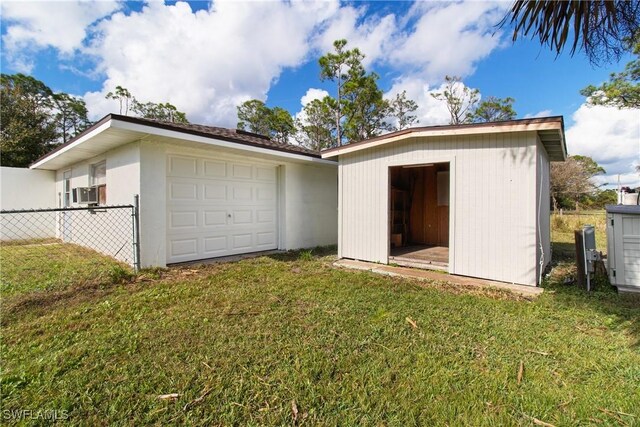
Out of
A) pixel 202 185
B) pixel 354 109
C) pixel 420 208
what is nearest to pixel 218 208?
pixel 202 185

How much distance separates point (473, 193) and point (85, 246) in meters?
9.83

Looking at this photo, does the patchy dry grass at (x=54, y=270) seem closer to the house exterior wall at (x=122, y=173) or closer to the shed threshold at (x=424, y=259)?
the house exterior wall at (x=122, y=173)

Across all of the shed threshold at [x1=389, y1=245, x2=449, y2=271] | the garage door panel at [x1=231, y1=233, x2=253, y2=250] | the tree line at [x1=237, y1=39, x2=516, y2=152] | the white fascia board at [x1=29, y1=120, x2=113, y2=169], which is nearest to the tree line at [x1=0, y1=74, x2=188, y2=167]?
the white fascia board at [x1=29, y1=120, x2=113, y2=169]

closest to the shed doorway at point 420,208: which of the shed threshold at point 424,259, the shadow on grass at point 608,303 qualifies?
the shed threshold at point 424,259

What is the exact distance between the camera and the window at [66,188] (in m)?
9.51

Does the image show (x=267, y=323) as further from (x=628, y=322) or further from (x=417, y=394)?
(x=628, y=322)

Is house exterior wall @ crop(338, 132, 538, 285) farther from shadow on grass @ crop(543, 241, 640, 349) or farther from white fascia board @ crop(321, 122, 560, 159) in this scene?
shadow on grass @ crop(543, 241, 640, 349)

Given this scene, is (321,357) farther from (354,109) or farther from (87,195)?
(354,109)

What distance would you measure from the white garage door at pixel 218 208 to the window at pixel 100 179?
223 centimetres

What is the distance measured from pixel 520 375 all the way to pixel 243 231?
244 inches

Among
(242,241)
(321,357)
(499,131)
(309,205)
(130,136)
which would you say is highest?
(130,136)

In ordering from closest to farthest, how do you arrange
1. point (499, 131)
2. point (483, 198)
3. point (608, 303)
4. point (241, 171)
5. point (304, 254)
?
point (608, 303) < point (499, 131) < point (483, 198) < point (304, 254) < point (241, 171)

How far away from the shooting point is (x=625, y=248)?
416 centimetres

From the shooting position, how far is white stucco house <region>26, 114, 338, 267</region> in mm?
5375
